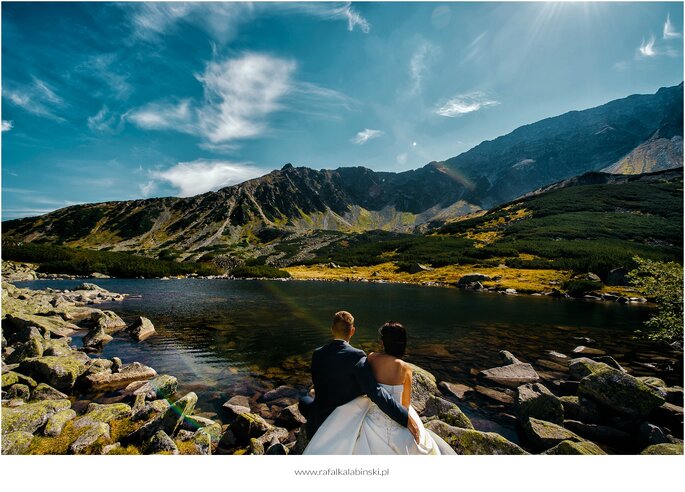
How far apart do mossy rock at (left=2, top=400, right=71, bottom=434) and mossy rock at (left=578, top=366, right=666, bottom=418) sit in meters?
17.9

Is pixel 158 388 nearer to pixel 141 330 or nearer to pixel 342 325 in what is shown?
pixel 342 325

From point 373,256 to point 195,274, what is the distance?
7229cm

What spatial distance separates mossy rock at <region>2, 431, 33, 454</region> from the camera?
7477 millimetres

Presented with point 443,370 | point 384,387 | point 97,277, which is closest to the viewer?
point 384,387

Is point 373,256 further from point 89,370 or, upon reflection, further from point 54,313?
point 89,370

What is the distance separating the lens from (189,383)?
49.3ft

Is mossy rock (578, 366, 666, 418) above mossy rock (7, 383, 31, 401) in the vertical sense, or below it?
below

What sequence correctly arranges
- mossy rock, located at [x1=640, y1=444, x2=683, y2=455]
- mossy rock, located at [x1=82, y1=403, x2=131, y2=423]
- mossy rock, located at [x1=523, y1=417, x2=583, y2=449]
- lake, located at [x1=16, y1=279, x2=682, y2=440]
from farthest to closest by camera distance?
1. lake, located at [x1=16, y1=279, x2=682, y2=440]
2. mossy rock, located at [x1=523, y1=417, x2=583, y2=449]
3. mossy rock, located at [x1=82, y1=403, x2=131, y2=423]
4. mossy rock, located at [x1=640, y1=444, x2=683, y2=455]

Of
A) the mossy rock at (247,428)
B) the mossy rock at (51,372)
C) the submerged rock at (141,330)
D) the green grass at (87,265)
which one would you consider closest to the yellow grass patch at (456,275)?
the green grass at (87,265)

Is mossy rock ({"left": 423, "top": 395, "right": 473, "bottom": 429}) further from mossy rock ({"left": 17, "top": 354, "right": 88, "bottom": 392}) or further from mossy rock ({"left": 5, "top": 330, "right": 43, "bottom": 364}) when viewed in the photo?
mossy rock ({"left": 5, "top": 330, "right": 43, "bottom": 364})

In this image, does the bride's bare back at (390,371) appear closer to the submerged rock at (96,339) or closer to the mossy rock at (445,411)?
the mossy rock at (445,411)

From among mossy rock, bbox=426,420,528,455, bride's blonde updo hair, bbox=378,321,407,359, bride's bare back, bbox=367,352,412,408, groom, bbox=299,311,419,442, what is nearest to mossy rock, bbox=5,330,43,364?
groom, bbox=299,311,419,442
